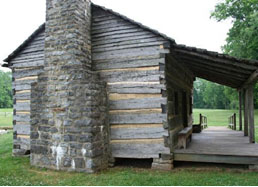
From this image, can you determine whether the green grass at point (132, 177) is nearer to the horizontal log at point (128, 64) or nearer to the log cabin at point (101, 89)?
the log cabin at point (101, 89)

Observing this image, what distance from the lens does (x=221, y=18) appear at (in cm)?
2133

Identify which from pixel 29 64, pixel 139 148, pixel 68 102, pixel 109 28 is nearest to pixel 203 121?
pixel 139 148

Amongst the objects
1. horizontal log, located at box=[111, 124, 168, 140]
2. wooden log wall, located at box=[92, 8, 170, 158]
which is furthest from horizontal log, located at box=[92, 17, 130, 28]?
horizontal log, located at box=[111, 124, 168, 140]

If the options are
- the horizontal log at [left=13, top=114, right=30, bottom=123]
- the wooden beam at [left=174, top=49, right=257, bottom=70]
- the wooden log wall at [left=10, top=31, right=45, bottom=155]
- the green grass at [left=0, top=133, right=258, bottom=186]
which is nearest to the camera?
the green grass at [left=0, top=133, right=258, bottom=186]

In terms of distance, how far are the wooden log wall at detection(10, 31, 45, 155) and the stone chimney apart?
1660 millimetres

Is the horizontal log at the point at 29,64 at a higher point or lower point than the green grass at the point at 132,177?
higher

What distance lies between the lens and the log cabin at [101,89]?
6.77m

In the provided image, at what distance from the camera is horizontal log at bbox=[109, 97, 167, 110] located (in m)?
7.19

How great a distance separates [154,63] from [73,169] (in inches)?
146

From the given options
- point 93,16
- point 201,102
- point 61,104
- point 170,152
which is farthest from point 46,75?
point 201,102

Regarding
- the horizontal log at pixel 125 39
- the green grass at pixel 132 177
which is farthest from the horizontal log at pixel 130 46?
the green grass at pixel 132 177

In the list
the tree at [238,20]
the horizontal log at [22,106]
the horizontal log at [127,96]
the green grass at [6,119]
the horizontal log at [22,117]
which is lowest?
the green grass at [6,119]

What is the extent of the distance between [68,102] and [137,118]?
6.64 feet

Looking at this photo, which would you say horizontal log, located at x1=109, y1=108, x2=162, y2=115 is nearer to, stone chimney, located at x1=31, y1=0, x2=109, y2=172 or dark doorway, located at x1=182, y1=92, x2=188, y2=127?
stone chimney, located at x1=31, y1=0, x2=109, y2=172
